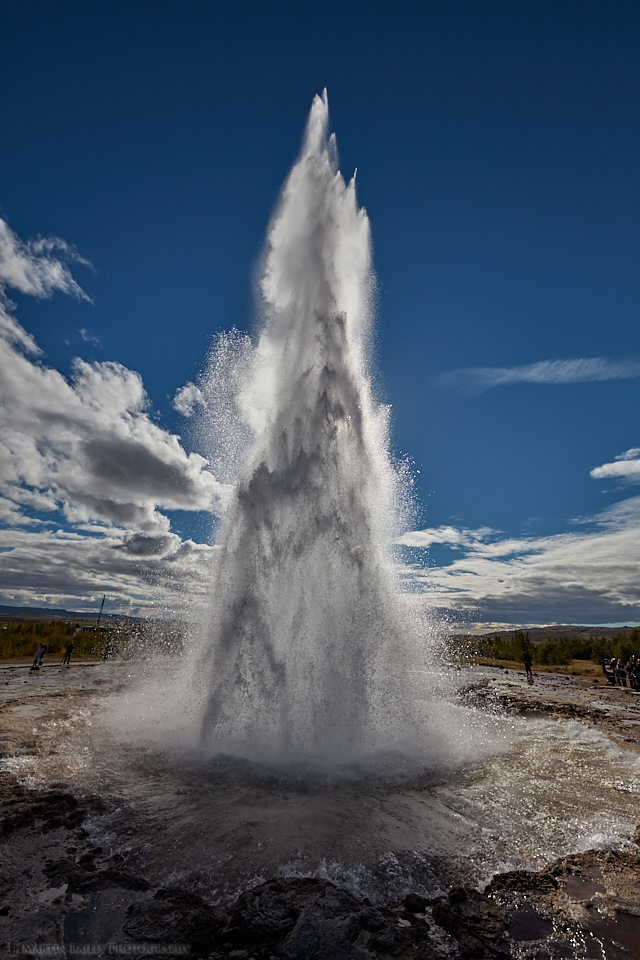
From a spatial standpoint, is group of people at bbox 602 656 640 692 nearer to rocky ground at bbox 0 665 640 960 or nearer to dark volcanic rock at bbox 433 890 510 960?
rocky ground at bbox 0 665 640 960

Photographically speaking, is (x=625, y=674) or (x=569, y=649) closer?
(x=625, y=674)

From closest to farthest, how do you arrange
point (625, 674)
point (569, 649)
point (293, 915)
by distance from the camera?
point (293, 915) → point (625, 674) → point (569, 649)

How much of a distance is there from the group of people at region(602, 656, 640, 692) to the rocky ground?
25.0 m

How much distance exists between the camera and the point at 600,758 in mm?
10938

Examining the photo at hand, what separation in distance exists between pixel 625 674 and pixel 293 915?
104 ft

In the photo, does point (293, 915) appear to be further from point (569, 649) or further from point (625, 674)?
point (569, 649)

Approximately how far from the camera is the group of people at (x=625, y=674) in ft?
86.1

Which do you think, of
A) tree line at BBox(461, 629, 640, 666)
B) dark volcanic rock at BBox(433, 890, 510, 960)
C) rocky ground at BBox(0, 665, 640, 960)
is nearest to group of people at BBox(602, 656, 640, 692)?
tree line at BBox(461, 629, 640, 666)

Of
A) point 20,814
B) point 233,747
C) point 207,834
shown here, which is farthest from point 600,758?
point 20,814

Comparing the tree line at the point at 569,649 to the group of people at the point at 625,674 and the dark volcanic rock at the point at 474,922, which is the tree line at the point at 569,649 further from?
the dark volcanic rock at the point at 474,922

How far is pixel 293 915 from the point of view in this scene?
4.49 meters

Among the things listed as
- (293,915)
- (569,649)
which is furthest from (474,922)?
(569,649)

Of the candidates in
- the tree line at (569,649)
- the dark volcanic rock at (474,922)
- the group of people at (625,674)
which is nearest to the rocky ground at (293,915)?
the dark volcanic rock at (474,922)

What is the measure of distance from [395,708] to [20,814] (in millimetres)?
8691
